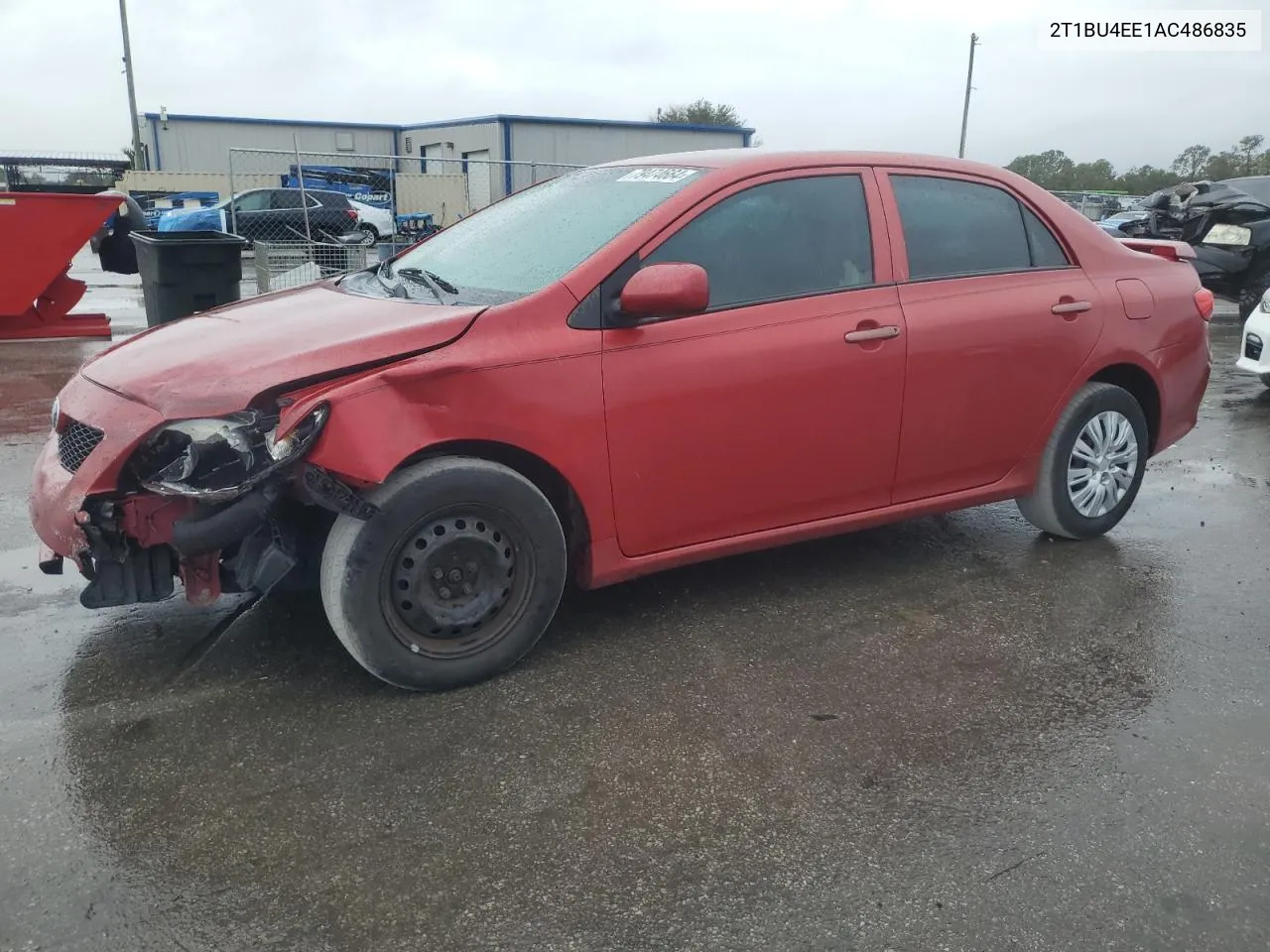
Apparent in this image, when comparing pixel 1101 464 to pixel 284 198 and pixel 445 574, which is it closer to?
pixel 445 574

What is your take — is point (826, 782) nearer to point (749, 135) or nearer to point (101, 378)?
point (101, 378)

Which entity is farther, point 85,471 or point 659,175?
point 659,175

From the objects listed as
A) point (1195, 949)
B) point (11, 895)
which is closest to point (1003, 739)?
point (1195, 949)

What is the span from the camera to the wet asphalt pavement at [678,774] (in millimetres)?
2301

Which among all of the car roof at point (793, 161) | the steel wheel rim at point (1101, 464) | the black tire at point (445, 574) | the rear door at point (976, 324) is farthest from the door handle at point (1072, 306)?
the black tire at point (445, 574)

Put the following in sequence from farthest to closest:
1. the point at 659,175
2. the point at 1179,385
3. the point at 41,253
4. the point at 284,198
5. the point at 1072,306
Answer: the point at 284,198 < the point at 41,253 < the point at 1179,385 < the point at 1072,306 < the point at 659,175

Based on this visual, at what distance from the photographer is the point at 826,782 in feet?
9.23

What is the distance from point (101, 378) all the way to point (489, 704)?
1.64 meters

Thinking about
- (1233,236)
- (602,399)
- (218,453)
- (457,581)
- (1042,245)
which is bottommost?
(457,581)

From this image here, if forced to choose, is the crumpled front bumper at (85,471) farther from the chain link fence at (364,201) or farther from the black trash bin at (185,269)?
the chain link fence at (364,201)

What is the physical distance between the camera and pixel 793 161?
3.86 metres

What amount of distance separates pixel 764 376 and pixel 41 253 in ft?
28.5

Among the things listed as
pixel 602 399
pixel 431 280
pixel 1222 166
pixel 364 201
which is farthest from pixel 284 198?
pixel 1222 166

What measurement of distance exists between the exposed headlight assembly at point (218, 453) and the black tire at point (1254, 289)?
1140 cm
